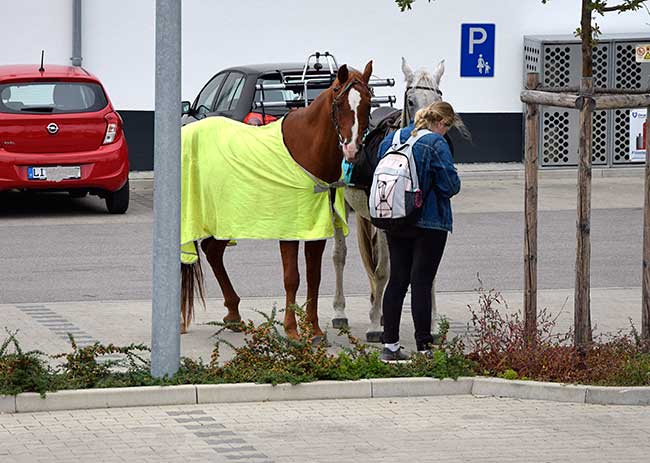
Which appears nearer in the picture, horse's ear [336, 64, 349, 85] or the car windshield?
horse's ear [336, 64, 349, 85]

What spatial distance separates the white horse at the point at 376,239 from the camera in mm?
11344

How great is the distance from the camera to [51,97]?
18.7 metres

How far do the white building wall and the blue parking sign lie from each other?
10 cm

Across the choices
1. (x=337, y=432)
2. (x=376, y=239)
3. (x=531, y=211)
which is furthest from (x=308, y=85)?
(x=337, y=432)

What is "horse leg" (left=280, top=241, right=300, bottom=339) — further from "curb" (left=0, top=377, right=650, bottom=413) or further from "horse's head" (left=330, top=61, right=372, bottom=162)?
"curb" (left=0, top=377, right=650, bottom=413)

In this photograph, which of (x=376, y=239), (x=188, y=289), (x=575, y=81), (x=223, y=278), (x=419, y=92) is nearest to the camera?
(x=419, y=92)

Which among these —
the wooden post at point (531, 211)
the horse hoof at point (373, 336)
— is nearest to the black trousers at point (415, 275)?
the wooden post at point (531, 211)

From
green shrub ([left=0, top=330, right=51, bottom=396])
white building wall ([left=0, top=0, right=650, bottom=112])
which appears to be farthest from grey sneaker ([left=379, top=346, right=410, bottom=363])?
white building wall ([left=0, top=0, right=650, bottom=112])

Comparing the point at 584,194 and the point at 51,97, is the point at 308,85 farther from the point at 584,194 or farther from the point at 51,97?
the point at 584,194

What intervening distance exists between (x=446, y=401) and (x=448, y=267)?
5.74 m

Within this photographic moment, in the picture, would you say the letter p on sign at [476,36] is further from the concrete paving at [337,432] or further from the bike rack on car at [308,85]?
the concrete paving at [337,432]

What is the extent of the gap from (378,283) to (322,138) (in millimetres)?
1432

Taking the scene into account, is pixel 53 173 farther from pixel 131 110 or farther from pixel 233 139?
pixel 233 139

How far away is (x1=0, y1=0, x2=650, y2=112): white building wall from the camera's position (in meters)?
22.5
